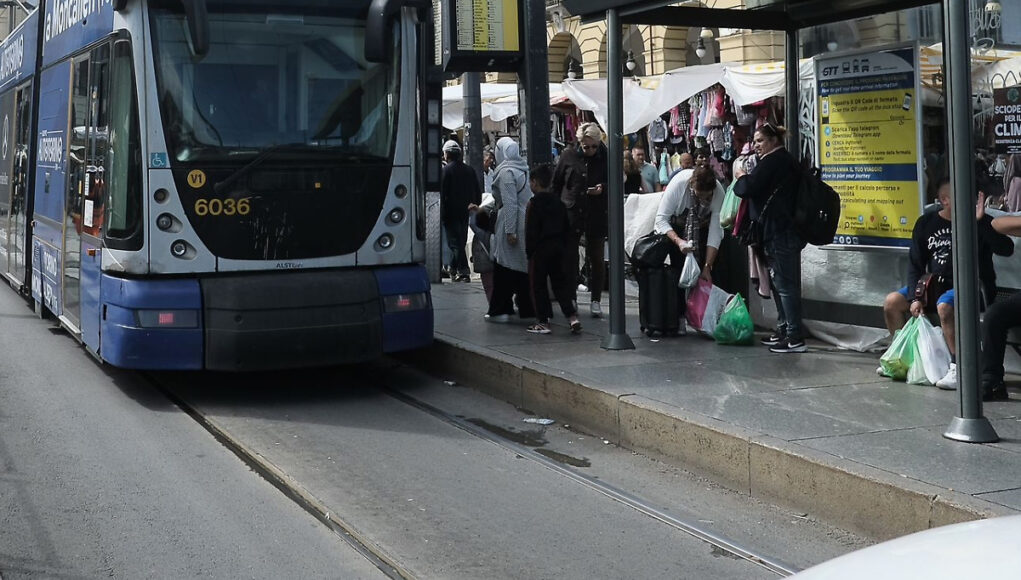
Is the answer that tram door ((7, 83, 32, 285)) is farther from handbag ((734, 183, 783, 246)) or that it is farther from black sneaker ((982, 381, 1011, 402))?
black sneaker ((982, 381, 1011, 402))

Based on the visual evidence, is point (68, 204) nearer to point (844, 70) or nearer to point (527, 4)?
point (527, 4)

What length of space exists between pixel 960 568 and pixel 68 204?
9223mm

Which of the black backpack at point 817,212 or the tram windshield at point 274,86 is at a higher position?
the tram windshield at point 274,86

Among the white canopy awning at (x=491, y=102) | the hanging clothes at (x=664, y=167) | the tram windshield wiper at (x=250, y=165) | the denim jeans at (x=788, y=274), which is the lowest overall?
the denim jeans at (x=788, y=274)

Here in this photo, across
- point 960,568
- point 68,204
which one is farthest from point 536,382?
point 960,568

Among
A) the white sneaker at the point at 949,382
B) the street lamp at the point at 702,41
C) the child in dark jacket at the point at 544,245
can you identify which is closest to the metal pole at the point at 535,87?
the child in dark jacket at the point at 544,245

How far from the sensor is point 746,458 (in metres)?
6.39

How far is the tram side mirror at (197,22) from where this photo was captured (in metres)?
8.43

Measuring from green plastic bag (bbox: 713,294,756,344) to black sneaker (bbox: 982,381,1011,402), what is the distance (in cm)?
264

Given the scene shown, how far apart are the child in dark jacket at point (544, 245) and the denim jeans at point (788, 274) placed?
1.83m

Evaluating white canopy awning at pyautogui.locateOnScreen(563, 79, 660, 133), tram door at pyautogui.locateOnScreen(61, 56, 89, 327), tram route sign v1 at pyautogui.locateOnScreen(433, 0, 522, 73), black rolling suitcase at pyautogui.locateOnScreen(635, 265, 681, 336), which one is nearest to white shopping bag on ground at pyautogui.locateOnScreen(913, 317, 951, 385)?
black rolling suitcase at pyautogui.locateOnScreen(635, 265, 681, 336)

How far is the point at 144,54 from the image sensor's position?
28.0 feet

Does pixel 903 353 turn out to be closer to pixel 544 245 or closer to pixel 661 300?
pixel 661 300

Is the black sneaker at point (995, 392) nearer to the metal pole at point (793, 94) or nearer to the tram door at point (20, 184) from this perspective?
the metal pole at point (793, 94)
